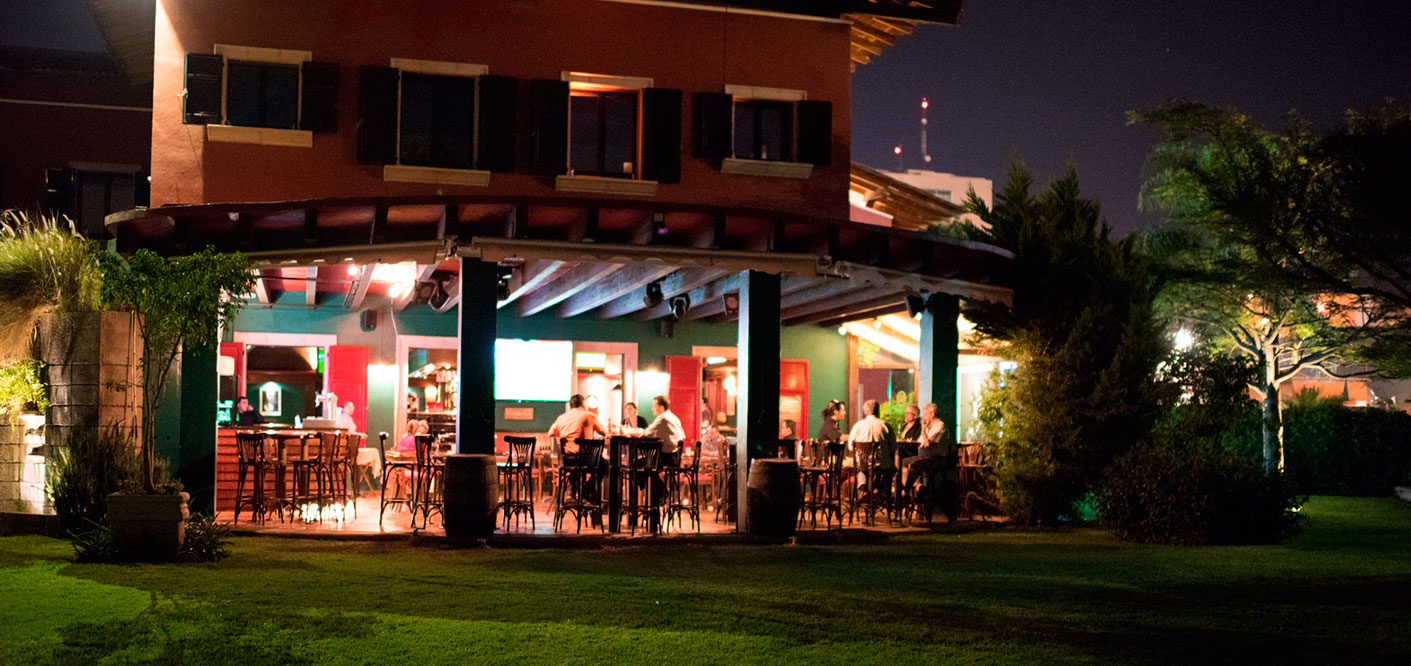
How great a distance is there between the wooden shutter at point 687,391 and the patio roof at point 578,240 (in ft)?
16.7

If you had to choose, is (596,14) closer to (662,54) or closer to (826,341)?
(662,54)

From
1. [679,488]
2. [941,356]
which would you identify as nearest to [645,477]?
[679,488]

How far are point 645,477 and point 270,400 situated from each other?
1226cm

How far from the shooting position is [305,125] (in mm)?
13570

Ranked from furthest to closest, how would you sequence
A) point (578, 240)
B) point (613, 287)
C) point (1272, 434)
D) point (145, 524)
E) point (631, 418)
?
point (1272, 434) < point (631, 418) < point (613, 287) < point (578, 240) < point (145, 524)

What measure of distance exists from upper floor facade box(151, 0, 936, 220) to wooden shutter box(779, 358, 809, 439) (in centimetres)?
487

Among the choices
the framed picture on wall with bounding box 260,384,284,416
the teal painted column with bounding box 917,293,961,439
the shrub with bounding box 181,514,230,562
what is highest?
the teal painted column with bounding box 917,293,961,439

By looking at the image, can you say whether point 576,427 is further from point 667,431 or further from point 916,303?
point 916,303

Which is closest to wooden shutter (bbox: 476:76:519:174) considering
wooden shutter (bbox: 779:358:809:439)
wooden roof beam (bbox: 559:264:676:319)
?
wooden roof beam (bbox: 559:264:676:319)

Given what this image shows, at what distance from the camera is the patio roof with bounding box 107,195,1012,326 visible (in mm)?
10750

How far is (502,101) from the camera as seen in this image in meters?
14.1

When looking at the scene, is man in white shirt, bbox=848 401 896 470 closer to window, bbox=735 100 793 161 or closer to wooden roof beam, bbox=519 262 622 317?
wooden roof beam, bbox=519 262 622 317

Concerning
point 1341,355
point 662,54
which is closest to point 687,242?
point 662,54

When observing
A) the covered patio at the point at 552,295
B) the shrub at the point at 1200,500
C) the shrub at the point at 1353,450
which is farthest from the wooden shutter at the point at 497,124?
the shrub at the point at 1353,450
